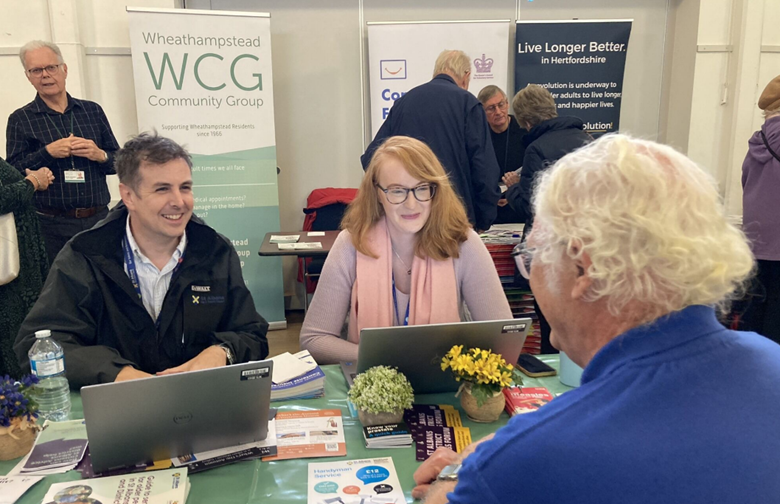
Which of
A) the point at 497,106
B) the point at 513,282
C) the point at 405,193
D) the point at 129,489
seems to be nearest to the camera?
the point at 129,489

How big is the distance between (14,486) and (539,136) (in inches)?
112

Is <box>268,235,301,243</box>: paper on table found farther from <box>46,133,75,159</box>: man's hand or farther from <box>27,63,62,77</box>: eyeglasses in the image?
<box>27,63,62,77</box>: eyeglasses

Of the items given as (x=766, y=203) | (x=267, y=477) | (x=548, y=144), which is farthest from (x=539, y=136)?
(x=267, y=477)

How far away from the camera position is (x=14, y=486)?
114 cm

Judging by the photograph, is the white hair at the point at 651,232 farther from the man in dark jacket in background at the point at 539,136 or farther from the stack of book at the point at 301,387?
the man in dark jacket in background at the point at 539,136

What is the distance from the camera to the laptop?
3.66 ft

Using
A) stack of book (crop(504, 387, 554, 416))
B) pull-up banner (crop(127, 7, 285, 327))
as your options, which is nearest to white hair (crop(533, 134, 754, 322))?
stack of book (crop(504, 387, 554, 416))

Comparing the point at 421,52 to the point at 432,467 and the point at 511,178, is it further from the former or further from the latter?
the point at 432,467

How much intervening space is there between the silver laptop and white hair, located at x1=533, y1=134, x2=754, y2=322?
64 centimetres

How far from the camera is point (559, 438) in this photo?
0.68 meters

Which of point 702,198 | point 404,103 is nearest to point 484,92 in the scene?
point 404,103

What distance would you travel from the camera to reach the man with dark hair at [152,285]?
5.50ft

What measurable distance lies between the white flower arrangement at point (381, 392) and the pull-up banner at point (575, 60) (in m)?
3.93

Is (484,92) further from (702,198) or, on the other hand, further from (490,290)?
(702,198)
